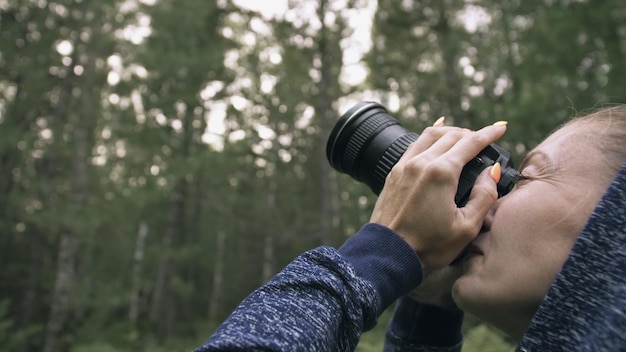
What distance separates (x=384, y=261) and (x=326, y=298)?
169mm

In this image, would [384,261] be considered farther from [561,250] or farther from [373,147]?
[373,147]

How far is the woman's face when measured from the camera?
3.79ft

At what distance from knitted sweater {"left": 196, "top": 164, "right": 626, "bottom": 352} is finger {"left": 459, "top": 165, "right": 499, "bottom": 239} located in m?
0.18

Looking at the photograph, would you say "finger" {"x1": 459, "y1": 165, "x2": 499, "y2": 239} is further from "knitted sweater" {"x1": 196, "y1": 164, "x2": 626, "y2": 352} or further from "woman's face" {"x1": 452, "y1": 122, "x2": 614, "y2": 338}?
"knitted sweater" {"x1": 196, "y1": 164, "x2": 626, "y2": 352}

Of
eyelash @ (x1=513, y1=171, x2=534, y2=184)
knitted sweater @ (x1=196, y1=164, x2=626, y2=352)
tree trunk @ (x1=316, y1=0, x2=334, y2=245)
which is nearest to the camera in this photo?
knitted sweater @ (x1=196, y1=164, x2=626, y2=352)

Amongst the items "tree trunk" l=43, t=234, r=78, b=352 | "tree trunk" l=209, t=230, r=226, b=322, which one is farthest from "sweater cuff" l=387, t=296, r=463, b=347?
"tree trunk" l=209, t=230, r=226, b=322

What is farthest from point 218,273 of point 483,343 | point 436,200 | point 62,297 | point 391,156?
point 436,200

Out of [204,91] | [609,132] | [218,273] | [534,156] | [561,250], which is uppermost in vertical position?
[609,132]

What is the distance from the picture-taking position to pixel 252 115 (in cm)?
1082

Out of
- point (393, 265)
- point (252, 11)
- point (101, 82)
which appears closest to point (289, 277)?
point (393, 265)

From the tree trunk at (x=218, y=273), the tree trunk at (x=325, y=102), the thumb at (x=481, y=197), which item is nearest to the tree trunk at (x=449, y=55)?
the tree trunk at (x=325, y=102)

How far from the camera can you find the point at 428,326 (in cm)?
160

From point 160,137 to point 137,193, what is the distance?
75.4 inches

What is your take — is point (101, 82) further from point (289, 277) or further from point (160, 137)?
point (289, 277)
